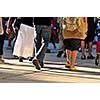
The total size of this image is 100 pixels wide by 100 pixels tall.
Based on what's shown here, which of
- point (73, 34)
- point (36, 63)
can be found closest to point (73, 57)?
point (73, 34)

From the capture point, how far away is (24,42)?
521 inches

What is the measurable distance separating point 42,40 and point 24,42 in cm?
14

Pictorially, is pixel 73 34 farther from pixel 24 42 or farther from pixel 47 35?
pixel 24 42

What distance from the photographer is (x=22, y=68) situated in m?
13.3

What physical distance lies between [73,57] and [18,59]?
407 millimetres

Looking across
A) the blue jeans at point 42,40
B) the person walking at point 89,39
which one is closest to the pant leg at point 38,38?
the blue jeans at point 42,40

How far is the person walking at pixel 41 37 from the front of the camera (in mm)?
13227

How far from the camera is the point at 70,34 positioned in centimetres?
1323

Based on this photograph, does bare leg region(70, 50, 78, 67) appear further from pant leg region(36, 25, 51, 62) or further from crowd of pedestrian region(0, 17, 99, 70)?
pant leg region(36, 25, 51, 62)

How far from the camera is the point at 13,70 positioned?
43.6ft

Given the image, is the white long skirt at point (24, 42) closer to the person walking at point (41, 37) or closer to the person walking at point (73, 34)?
the person walking at point (41, 37)

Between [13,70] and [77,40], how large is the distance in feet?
1.68

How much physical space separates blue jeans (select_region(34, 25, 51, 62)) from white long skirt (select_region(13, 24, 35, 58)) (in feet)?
0.15
